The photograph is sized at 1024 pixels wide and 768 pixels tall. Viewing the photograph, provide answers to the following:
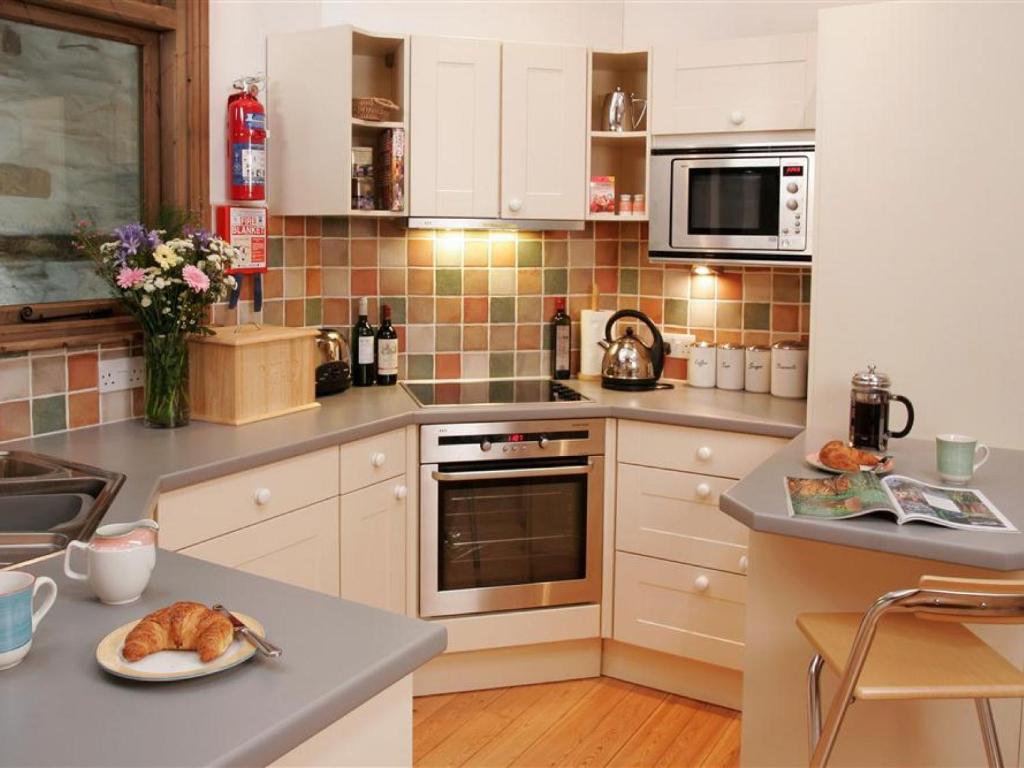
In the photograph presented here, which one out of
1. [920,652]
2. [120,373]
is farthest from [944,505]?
[120,373]

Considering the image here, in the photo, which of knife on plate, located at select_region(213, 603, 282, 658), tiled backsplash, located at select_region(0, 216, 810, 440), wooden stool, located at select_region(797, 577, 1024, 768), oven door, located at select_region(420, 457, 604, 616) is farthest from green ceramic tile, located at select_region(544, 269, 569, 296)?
knife on plate, located at select_region(213, 603, 282, 658)

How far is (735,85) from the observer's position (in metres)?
3.51

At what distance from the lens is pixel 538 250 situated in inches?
160

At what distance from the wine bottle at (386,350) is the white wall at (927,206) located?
143cm

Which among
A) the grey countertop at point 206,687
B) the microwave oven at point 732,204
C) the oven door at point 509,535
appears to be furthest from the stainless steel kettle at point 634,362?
the grey countertop at point 206,687

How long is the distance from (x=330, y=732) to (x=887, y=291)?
219 cm

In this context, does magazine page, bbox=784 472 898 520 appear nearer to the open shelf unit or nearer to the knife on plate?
the knife on plate

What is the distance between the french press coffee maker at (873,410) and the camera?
2.88 metres

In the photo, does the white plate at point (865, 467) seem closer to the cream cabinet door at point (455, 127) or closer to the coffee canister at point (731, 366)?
the coffee canister at point (731, 366)

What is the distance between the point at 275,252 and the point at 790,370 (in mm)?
1721

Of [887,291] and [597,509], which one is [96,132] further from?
[887,291]

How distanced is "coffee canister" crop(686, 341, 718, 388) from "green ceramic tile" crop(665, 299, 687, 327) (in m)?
0.19

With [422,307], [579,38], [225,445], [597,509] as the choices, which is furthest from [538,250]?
[225,445]

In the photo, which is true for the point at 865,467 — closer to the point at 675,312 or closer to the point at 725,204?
the point at 725,204
